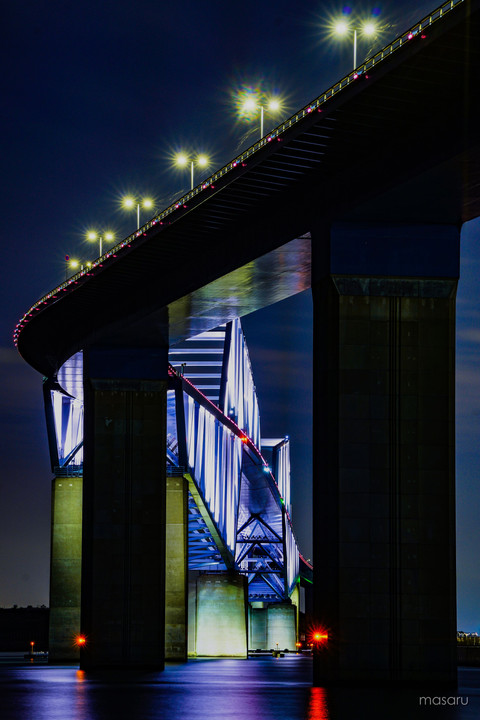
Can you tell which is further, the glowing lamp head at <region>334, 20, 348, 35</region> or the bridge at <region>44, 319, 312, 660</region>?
the bridge at <region>44, 319, 312, 660</region>

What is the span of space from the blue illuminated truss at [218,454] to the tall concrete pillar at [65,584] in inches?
237

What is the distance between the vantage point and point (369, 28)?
51344 mm

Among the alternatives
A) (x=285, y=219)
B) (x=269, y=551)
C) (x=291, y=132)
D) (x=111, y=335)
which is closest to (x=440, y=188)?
(x=291, y=132)

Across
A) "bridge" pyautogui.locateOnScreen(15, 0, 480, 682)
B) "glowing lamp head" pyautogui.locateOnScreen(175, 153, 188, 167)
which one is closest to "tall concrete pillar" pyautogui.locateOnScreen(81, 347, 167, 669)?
"glowing lamp head" pyautogui.locateOnScreen(175, 153, 188, 167)

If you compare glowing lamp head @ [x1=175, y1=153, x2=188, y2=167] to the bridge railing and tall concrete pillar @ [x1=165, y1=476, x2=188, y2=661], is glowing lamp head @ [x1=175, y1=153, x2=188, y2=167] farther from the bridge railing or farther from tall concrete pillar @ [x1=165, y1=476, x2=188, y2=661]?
tall concrete pillar @ [x1=165, y1=476, x2=188, y2=661]

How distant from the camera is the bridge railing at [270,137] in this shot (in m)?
43.5

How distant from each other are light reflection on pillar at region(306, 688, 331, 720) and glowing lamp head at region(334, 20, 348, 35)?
21.8 metres

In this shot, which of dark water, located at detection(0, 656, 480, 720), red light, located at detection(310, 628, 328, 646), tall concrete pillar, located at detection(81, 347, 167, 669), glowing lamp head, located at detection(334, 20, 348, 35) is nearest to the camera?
dark water, located at detection(0, 656, 480, 720)

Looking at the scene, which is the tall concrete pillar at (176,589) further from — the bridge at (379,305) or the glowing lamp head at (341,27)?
the glowing lamp head at (341,27)

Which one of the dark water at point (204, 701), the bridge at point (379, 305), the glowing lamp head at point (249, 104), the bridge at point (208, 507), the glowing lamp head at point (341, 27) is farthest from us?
the bridge at point (208, 507)

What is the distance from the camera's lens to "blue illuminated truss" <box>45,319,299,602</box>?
404ft

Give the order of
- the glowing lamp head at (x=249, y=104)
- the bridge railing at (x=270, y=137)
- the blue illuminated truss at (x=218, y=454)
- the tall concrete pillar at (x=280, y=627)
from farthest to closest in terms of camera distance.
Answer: the tall concrete pillar at (x=280, y=627)
the blue illuminated truss at (x=218, y=454)
the glowing lamp head at (x=249, y=104)
the bridge railing at (x=270, y=137)

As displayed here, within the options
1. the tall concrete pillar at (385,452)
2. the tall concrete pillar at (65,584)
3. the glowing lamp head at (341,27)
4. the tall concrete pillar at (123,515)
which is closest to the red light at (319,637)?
the tall concrete pillar at (385,452)

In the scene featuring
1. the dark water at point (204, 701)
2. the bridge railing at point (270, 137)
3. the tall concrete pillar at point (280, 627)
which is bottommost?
the tall concrete pillar at point (280, 627)
